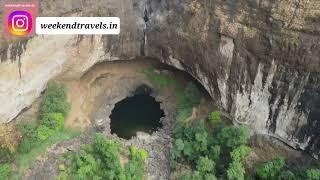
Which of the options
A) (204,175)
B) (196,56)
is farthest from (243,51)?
(204,175)

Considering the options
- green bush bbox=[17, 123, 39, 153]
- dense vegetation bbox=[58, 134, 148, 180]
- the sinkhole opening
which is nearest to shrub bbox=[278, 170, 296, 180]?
dense vegetation bbox=[58, 134, 148, 180]

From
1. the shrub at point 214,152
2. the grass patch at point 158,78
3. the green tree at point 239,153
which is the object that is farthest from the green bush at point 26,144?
the green tree at point 239,153

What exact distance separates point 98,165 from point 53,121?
128 inches

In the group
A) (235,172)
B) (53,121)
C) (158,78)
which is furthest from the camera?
(158,78)

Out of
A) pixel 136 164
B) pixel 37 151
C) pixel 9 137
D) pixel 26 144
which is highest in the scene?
pixel 9 137

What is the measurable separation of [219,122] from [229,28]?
513cm

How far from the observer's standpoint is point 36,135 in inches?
877

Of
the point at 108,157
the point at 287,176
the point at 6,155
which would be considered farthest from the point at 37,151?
the point at 287,176

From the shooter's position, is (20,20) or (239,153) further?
(239,153)

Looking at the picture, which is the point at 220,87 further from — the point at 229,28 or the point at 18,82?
the point at 18,82

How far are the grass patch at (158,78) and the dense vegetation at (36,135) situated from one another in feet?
17.7

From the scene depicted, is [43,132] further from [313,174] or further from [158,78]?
[313,174]

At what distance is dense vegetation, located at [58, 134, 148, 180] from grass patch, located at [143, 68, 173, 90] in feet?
19.0

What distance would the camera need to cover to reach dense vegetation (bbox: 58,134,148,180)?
21359mm
